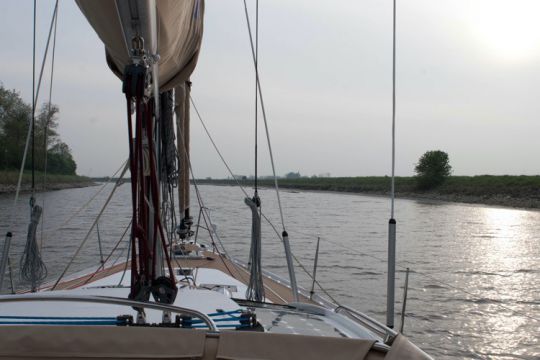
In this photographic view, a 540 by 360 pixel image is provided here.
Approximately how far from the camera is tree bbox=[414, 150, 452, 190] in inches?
2517

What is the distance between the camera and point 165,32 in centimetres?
302

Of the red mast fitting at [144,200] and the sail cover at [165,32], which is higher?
the sail cover at [165,32]

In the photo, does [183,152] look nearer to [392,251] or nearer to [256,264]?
[256,264]

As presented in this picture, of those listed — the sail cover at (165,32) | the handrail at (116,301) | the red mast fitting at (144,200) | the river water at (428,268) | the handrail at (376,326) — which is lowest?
the river water at (428,268)

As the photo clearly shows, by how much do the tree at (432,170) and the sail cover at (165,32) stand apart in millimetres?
62586

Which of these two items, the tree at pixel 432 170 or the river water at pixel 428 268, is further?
the tree at pixel 432 170

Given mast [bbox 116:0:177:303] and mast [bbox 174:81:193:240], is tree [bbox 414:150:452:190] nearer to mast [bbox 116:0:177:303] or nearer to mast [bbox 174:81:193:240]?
mast [bbox 174:81:193:240]

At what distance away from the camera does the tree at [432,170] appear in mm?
63938

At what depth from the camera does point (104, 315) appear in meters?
2.78

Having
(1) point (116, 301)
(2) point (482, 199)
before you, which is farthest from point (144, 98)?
(2) point (482, 199)

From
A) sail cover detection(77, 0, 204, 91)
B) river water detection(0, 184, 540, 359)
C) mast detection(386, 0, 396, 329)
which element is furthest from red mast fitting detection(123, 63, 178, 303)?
river water detection(0, 184, 540, 359)

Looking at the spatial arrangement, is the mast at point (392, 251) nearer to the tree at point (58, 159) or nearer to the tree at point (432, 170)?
the tree at point (58, 159)

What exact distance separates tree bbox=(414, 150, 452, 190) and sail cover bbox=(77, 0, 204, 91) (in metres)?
62.6

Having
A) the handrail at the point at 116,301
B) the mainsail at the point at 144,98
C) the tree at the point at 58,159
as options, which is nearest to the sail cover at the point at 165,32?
the mainsail at the point at 144,98
